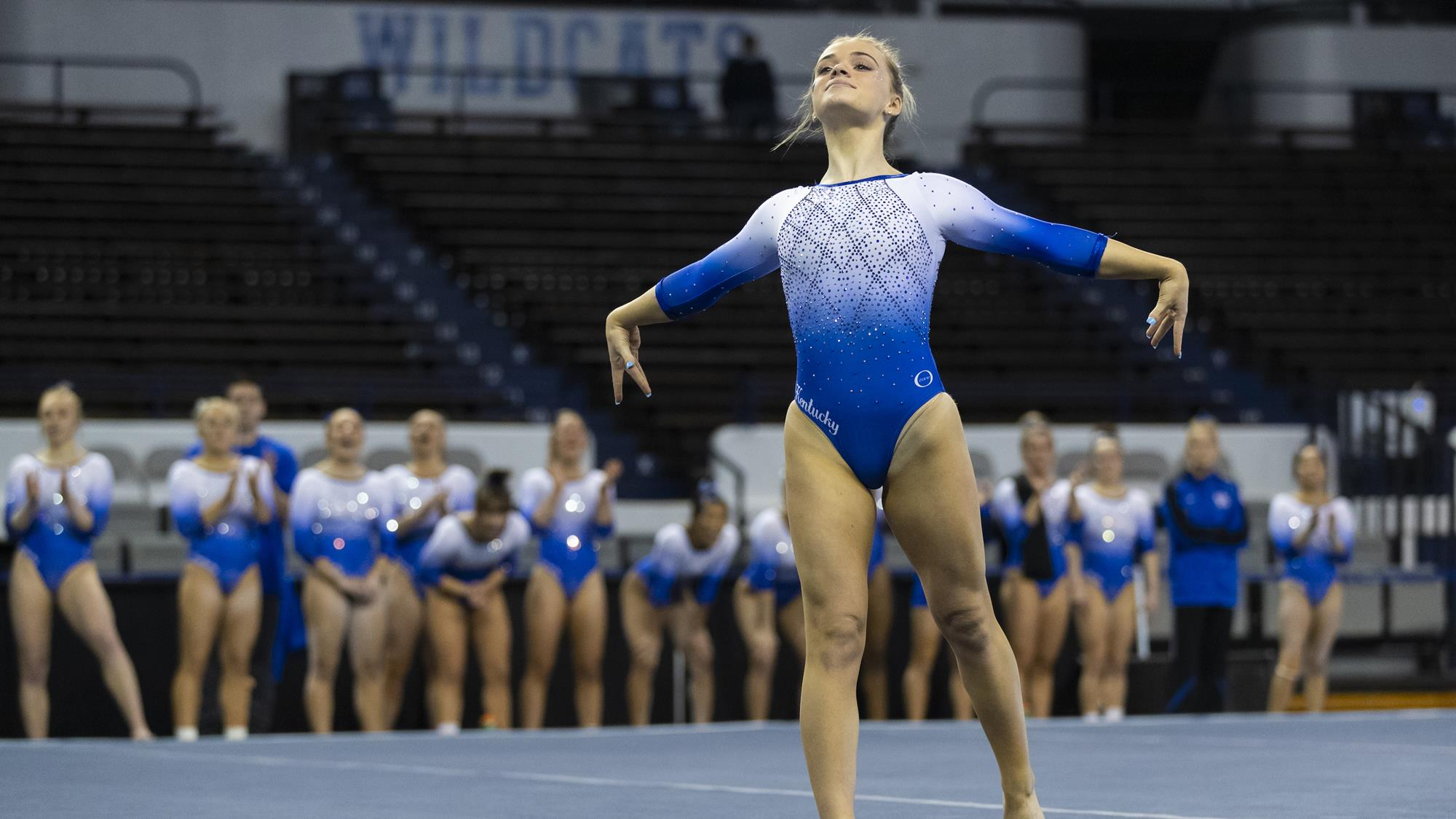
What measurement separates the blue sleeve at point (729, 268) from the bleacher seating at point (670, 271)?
34.5 feet

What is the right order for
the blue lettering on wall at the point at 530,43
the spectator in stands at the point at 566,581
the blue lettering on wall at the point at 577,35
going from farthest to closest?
1. the blue lettering on wall at the point at 577,35
2. the blue lettering on wall at the point at 530,43
3. the spectator in stands at the point at 566,581

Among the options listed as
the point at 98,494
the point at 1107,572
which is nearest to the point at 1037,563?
the point at 1107,572

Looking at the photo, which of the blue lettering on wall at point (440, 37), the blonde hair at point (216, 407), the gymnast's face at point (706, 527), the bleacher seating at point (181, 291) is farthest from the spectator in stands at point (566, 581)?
the blue lettering on wall at point (440, 37)

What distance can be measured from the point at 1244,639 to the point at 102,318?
8.73 meters

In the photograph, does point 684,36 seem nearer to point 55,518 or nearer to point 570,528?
point 570,528

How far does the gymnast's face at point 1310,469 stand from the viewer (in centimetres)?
992

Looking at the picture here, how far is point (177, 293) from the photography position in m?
15.8

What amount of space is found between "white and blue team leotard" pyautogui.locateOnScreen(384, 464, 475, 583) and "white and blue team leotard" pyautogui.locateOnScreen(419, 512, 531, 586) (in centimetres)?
9

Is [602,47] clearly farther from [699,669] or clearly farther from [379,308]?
[699,669]

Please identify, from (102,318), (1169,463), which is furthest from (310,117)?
(1169,463)

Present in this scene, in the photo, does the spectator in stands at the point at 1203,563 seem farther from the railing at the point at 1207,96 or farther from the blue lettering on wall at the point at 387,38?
the blue lettering on wall at the point at 387,38

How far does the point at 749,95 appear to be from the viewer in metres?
19.3

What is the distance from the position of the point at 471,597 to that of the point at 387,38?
12373 mm

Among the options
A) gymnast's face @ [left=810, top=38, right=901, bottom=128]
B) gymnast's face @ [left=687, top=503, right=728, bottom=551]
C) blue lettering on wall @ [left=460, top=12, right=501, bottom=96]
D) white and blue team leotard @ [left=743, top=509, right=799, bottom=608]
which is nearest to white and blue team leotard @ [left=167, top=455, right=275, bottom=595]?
gymnast's face @ [left=687, top=503, right=728, bottom=551]
